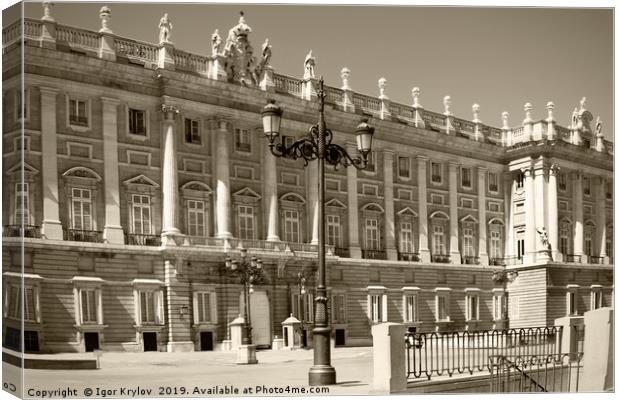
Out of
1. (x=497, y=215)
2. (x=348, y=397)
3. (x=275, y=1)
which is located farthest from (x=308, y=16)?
(x=497, y=215)

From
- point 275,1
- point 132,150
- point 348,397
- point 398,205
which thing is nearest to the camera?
point 348,397

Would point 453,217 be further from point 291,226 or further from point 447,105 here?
point 291,226

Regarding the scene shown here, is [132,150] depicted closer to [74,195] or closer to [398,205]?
[74,195]

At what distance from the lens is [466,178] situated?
844 inches

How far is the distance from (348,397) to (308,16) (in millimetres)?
6040

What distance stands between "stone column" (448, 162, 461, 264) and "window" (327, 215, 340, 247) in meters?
2.57

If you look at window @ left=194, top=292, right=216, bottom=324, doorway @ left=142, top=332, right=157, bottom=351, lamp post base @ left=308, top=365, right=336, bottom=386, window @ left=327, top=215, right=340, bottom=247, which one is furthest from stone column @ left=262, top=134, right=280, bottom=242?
lamp post base @ left=308, top=365, right=336, bottom=386

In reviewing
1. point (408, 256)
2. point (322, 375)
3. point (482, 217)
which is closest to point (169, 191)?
point (408, 256)

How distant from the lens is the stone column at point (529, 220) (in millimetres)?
21312

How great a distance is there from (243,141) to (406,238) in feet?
13.4

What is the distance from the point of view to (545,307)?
2144cm

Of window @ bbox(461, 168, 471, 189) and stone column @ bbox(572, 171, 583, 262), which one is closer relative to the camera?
stone column @ bbox(572, 171, 583, 262)

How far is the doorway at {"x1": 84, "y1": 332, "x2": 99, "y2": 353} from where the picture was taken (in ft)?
51.6

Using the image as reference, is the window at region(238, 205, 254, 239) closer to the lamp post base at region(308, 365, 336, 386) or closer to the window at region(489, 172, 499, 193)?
the window at region(489, 172, 499, 193)
